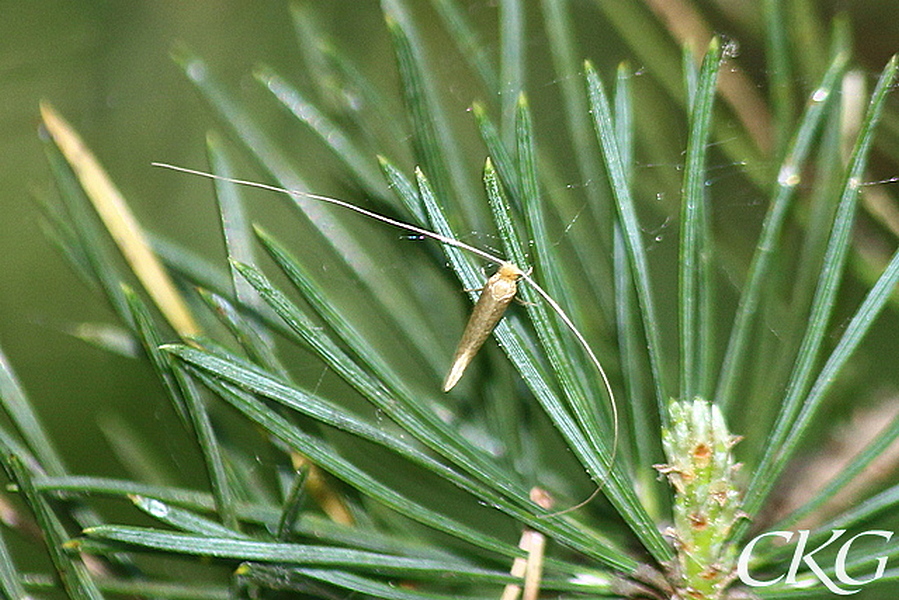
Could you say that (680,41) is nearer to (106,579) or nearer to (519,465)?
(519,465)

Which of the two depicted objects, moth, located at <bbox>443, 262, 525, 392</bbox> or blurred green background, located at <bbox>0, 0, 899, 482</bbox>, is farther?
blurred green background, located at <bbox>0, 0, 899, 482</bbox>

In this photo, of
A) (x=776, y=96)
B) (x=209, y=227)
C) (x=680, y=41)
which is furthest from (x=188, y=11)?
(x=776, y=96)

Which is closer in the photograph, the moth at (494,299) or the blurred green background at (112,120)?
the moth at (494,299)

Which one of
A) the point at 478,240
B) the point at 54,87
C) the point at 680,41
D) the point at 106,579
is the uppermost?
the point at 680,41

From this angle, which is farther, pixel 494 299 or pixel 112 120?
pixel 112 120

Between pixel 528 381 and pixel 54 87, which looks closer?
pixel 528 381

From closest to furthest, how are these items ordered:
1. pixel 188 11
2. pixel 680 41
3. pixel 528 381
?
pixel 528 381, pixel 680 41, pixel 188 11

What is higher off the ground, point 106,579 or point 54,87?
point 54,87

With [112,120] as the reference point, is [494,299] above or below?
below
